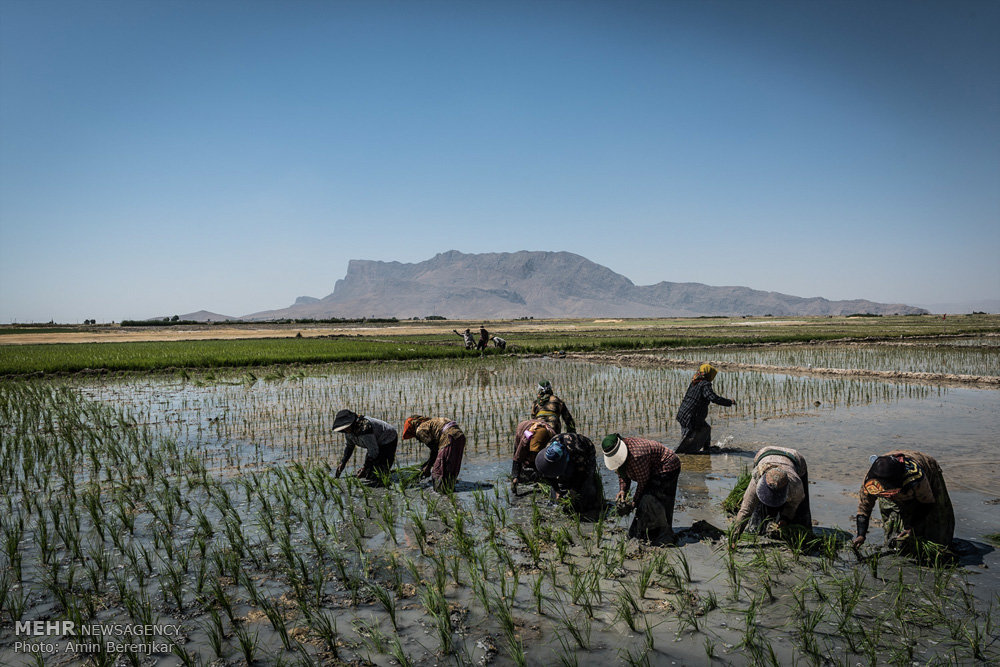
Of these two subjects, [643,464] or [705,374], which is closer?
[643,464]

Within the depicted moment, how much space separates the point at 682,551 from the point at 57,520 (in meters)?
5.53

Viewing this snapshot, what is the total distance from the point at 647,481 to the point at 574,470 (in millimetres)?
761

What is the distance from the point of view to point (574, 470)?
527 cm

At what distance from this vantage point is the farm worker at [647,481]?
4.70 meters

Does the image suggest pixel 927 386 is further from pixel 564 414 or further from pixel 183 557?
pixel 183 557

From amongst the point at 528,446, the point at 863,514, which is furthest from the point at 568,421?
the point at 863,514

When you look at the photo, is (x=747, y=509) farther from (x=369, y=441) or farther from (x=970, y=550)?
(x=369, y=441)

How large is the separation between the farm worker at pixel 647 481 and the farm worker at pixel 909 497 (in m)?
1.33

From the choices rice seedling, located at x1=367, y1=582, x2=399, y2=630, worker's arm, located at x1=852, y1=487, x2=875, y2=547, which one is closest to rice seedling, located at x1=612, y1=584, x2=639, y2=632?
rice seedling, located at x1=367, y1=582, x2=399, y2=630

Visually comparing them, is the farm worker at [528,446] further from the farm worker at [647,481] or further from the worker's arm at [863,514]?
the worker's arm at [863,514]

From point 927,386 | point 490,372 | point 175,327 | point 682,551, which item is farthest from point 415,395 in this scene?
point 175,327

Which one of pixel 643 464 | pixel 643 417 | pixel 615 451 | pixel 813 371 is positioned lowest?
pixel 643 417

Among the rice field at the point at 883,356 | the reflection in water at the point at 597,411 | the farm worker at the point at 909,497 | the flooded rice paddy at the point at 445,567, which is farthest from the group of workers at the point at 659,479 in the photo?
the rice field at the point at 883,356

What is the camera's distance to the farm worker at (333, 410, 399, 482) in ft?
20.4
